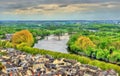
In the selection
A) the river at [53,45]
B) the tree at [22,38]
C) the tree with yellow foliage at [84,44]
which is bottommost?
the river at [53,45]

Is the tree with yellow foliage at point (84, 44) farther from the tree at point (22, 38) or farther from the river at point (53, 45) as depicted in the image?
the tree at point (22, 38)

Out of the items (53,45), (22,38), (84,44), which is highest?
(84,44)

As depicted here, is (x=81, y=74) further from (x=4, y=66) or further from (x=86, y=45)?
(x=86, y=45)

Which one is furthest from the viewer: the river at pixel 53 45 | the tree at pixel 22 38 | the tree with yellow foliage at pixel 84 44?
the tree at pixel 22 38

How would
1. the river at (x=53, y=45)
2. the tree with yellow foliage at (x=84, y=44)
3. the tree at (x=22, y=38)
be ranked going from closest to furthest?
the tree with yellow foliage at (x=84, y=44) < the river at (x=53, y=45) < the tree at (x=22, y=38)

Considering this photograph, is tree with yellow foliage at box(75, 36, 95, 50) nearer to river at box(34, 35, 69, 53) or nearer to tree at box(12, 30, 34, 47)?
river at box(34, 35, 69, 53)

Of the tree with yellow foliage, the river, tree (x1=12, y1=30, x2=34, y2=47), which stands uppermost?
the tree with yellow foliage

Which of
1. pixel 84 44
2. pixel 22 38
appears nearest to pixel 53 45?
pixel 22 38

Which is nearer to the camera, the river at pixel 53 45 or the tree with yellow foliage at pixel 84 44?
the tree with yellow foliage at pixel 84 44

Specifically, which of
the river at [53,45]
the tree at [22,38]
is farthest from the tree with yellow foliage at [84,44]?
the tree at [22,38]

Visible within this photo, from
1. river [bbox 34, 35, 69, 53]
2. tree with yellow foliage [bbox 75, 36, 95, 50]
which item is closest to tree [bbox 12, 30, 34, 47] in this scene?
river [bbox 34, 35, 69, 53]

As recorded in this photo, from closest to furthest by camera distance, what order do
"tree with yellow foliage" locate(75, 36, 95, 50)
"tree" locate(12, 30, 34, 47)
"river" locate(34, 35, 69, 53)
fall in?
"tree with yellow foliage" locate(75, 36, 95, 50) < "river" locate(34, 35, 69, 53) < "tree" locate(12, 30, 34, 47)

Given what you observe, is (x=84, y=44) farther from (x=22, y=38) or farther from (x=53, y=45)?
(x=22, y=38)
